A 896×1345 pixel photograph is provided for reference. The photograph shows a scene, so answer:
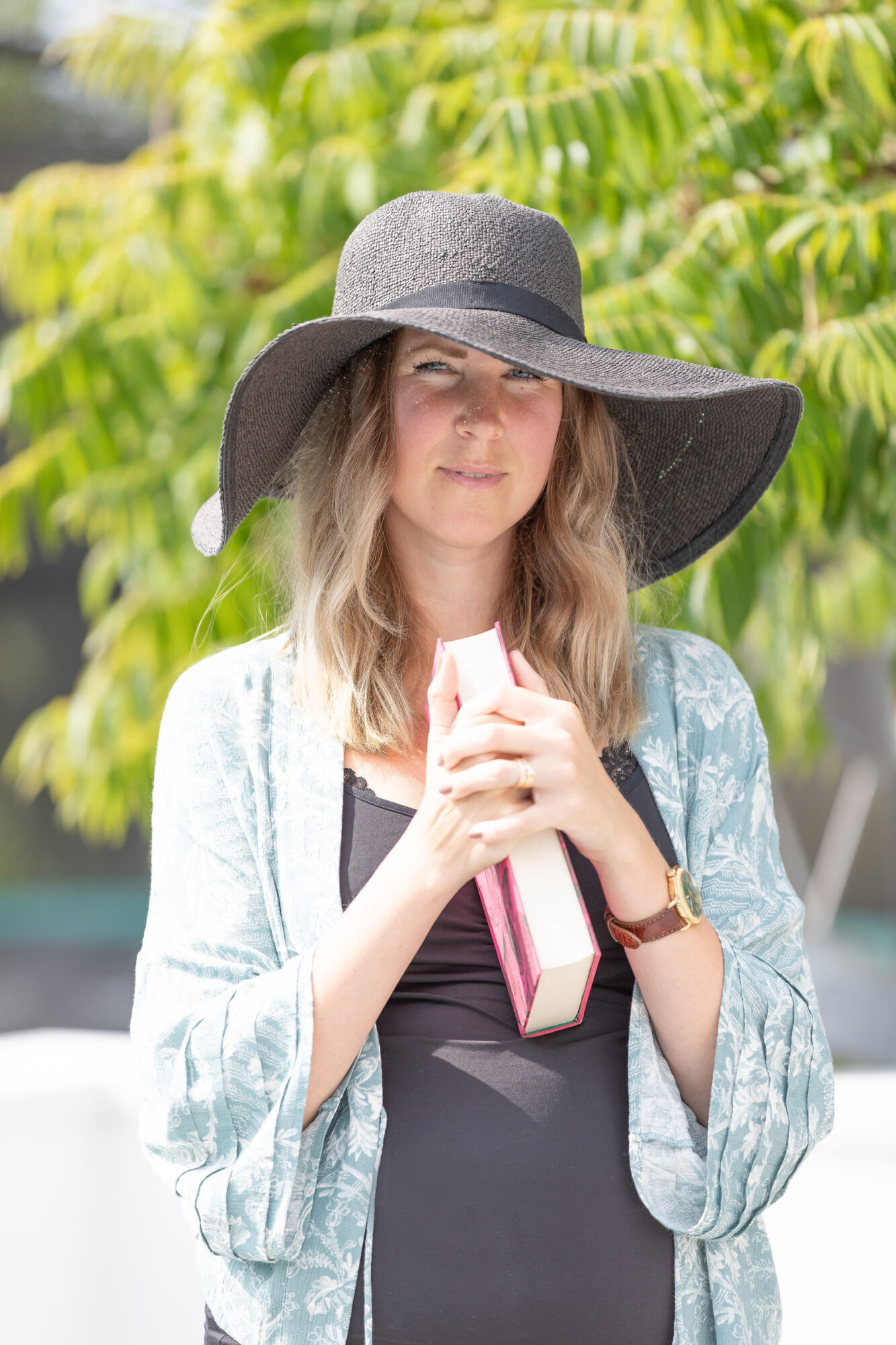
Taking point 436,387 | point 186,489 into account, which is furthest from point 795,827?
point 436,387

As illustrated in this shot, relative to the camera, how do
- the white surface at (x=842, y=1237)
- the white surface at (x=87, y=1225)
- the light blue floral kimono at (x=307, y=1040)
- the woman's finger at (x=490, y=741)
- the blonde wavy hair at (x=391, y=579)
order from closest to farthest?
the woman's finger at (x=490, y=741) < the light blue floral kimono at (x=307, y=1040) < the blonde wavy hair at (x=391, y=579) < the white surface at (x=842, y=1237) < the white surface at (x=87, y=1225)

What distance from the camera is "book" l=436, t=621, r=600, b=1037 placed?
0.98 m

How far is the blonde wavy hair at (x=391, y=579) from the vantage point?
129 cm

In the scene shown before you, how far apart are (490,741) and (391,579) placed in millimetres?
458

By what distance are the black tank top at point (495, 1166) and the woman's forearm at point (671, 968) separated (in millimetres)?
65

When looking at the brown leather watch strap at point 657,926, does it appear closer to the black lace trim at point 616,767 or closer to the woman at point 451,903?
the woman at point 451,903

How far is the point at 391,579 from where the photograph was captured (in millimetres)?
1383

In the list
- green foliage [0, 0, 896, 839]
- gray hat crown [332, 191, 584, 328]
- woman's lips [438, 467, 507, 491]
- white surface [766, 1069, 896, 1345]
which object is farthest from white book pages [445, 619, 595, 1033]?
white surface [766, 1069, 896, 1345]

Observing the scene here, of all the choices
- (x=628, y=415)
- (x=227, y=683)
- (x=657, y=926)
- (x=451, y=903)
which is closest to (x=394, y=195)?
(x=628, y=415)

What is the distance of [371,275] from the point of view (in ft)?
3.97

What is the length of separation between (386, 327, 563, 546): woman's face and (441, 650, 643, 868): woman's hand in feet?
0.93

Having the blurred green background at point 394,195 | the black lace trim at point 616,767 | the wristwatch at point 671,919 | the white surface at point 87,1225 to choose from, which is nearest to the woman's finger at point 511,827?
the wristwatch at point 671,919

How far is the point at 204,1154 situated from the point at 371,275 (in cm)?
83

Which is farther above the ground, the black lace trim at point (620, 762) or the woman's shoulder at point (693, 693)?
the woman's shoulder at point (693, 693)
